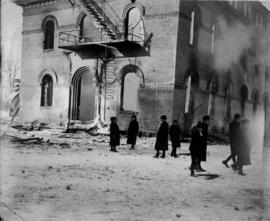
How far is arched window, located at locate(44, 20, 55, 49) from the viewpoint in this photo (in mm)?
20688

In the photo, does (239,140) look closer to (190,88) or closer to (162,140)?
(162,140)

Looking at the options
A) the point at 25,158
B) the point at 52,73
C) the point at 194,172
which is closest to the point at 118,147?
the point at 25,158

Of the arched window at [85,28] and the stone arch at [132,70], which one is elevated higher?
the arched window at [85,28]

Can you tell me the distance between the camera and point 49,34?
2089 centimetres

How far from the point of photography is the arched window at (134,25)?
55.3 ft

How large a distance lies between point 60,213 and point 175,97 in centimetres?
1183

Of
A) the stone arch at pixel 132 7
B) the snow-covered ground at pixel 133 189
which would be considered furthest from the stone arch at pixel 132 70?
the snow-covered ground at pixel 133 189

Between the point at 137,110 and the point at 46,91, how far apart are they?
23.1 ft

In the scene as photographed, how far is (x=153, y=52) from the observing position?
1658 cm

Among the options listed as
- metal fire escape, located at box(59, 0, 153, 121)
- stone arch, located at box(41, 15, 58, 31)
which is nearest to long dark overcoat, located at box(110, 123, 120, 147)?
metal fire escape, located at box(59, 0, 153, 121)

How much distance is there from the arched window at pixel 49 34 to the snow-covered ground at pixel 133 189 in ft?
41.1

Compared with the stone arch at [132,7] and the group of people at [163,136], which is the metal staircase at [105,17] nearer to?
the stone arch at [132,7]

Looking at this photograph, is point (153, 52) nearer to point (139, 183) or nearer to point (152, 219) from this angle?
point (139, 183)

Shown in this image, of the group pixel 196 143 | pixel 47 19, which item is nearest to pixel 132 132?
pixel 196 143
